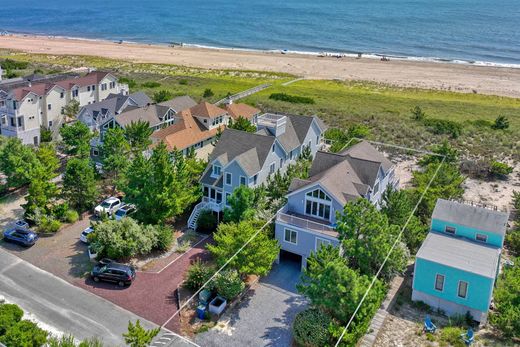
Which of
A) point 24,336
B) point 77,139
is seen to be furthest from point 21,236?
point 77,139

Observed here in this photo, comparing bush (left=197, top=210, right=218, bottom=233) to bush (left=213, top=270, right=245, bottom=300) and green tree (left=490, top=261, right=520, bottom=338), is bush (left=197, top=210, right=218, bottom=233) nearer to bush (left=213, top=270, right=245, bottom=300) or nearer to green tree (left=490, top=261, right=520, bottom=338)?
bush (left=213, top=270, right=245, bottom=300)

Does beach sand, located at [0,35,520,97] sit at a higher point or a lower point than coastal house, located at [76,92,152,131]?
higher

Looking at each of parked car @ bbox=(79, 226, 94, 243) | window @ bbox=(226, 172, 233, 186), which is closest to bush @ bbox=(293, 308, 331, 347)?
window @ bbox=(226, 172, 233, 186)

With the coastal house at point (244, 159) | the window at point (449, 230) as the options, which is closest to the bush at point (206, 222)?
the coastal house at point (244, 159)

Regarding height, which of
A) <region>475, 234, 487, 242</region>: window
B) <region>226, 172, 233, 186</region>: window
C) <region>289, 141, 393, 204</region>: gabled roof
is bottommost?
<region>475, 234, 487, 242</region>: window

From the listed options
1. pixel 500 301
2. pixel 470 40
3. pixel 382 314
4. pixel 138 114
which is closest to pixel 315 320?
pixel 382 314

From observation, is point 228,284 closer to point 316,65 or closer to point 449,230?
point 449,230

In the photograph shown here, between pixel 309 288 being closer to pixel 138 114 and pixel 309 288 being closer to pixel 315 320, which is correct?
pixel 315 320
